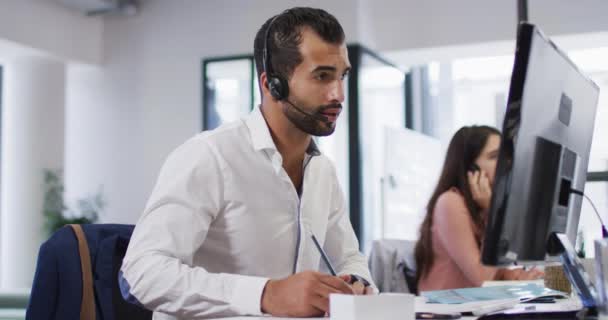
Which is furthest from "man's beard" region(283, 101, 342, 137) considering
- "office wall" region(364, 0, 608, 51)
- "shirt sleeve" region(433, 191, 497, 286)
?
"office wall" region(364, 0, 608, 51)

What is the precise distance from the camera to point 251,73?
6.64 m

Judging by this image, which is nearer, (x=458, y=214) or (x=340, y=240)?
(x=340, y=240)

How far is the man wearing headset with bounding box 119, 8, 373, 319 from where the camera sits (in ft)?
4.39

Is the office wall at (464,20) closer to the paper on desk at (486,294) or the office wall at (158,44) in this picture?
the office wall at (158,44)

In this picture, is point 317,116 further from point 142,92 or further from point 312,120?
point 142,92

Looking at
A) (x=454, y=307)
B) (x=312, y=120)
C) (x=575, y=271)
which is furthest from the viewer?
(x=312, y=120)

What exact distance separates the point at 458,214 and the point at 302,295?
163 centimetres

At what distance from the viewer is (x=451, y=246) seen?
2682mm

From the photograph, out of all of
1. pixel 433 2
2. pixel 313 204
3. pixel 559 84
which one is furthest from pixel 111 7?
pixel 559 84

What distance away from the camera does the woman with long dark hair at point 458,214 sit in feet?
8.80

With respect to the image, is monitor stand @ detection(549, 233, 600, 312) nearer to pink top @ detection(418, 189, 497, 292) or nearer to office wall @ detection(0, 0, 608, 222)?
pink top @ detection(418, 189, 497, 292)

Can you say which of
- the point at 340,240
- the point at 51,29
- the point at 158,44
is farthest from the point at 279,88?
the point at 158,44

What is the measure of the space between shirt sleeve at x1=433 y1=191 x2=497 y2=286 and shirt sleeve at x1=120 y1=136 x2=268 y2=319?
51.3 inches

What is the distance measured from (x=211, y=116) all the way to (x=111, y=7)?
1.42m
